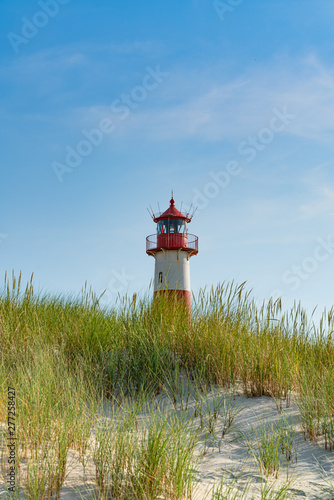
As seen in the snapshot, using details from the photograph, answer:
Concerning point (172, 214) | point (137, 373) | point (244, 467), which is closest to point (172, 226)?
point (172, 214)

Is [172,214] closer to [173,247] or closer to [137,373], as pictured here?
[173,247]

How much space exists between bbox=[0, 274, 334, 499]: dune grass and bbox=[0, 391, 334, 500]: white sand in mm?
89

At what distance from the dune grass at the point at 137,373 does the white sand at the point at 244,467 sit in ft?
0.29

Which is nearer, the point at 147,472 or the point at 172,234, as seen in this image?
the point at 147,472

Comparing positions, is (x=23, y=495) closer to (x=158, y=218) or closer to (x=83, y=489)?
(x=83, y=489)

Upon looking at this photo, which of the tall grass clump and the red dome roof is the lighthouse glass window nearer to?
the red dome roof

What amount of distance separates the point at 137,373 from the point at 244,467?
195 centimetres

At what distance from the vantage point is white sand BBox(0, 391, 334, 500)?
275 centimetres

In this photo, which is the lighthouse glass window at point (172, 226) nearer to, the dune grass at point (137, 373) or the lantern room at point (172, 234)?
the lantern room at point (172, 234)

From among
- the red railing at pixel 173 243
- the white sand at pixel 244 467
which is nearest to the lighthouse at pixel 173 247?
the red railing at pixel 173 243

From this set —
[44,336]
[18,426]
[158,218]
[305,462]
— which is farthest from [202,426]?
[158,218]

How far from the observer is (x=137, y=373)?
4953mm

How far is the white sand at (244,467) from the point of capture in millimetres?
2752

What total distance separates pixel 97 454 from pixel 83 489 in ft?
0.69
